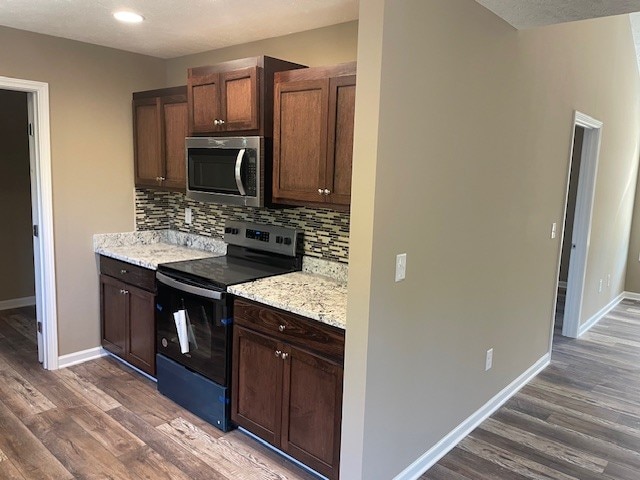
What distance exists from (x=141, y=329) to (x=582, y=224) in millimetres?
3941

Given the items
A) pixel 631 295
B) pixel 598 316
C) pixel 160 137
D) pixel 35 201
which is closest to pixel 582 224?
pixel 598 316

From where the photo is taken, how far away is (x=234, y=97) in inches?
112

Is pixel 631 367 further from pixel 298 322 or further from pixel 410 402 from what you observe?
pixel 298 322

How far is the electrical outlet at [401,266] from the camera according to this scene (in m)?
2.08

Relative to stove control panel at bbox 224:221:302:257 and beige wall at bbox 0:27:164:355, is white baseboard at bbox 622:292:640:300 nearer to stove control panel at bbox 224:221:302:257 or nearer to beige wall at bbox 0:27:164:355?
stove control panel at bbox 224:221:302:257

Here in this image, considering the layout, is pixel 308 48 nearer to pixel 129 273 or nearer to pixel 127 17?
pixel 127 17

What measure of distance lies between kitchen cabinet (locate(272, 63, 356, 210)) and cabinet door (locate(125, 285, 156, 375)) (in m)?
1.29

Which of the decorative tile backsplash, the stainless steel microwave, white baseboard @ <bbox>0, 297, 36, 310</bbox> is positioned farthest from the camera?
white baseboard @ <bbox>0, 297, 36, 310</bbox>

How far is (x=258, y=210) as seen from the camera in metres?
3.41

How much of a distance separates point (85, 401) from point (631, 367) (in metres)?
4.28

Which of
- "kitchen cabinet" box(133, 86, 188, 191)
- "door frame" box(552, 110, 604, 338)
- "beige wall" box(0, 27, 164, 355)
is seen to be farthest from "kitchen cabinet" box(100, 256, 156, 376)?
"door frame" box(552, 110, 604, 338)

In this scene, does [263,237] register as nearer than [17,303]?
Yes

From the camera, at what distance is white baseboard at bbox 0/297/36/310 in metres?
4.99

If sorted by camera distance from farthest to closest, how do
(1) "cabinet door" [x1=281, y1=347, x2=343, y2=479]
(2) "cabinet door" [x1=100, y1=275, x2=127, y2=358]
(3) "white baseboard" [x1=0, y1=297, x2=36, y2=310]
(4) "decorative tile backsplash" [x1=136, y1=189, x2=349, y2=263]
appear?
(3) "white baseboard" [x1=0, y1=297, x2=36, y2=310], (2) "cabinet door" [x1=100, y1=275, x2=127, y2=358], (4) "decorative tile backsplash" [x1=136, y1=189, x2=349, y2=263], (1) "cabinet door" [x1=281, y1=347, x2=343, y2=479]
